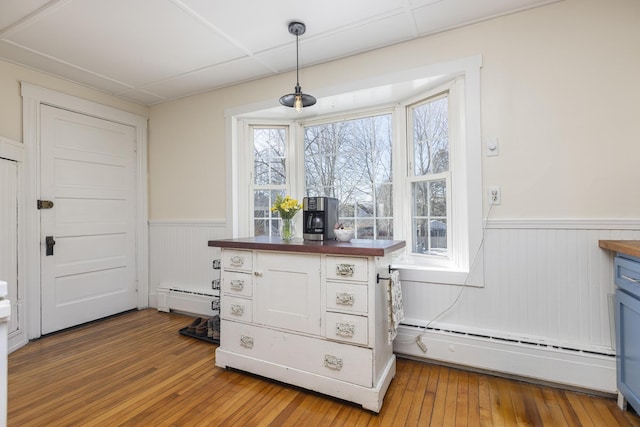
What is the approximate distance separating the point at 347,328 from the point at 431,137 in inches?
69.3

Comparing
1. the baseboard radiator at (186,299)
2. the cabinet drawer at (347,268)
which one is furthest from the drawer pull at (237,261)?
the baseboard radiator at (186,299)

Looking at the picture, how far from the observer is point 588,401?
190 centimetres

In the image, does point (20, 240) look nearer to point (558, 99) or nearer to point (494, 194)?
point (494, 194)

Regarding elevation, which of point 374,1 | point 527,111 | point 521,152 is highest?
point 374,1

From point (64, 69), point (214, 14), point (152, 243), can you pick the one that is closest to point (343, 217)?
point (214, 14)

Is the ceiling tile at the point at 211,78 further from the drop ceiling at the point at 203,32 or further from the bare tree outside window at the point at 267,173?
the bare tree outside window at the point at 267,173

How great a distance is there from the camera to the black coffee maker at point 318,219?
2336mm

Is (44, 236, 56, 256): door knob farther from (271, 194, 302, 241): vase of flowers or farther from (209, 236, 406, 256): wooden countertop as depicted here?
(271, 194, 302, 241): vase of flowers

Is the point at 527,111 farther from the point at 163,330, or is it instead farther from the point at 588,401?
the point at 163,330

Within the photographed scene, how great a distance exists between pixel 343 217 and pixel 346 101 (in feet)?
3.65

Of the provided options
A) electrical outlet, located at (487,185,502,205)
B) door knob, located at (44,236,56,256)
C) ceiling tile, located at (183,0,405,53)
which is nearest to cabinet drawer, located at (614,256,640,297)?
electrical outlet, located at (487,185,502,205)

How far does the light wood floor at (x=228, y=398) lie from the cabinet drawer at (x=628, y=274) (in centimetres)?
74

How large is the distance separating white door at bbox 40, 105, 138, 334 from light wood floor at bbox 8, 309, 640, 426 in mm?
732

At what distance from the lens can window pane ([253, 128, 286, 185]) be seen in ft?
11.2
